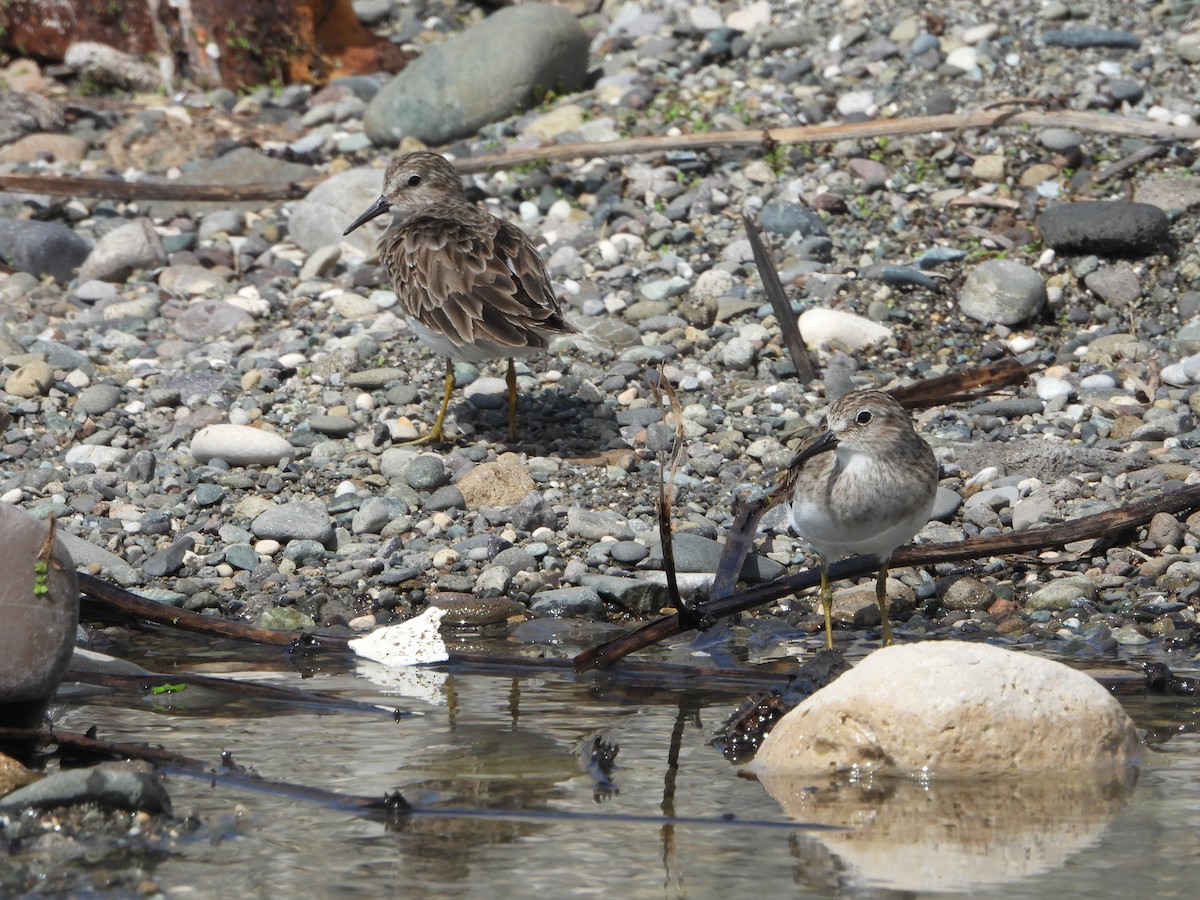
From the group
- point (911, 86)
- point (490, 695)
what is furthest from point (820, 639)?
point (911, 86)

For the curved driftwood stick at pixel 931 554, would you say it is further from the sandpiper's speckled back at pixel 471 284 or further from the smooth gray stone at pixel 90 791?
the sandpiper's speckled back at pixel 471 284

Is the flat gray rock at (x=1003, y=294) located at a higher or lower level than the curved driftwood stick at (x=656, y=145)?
lower

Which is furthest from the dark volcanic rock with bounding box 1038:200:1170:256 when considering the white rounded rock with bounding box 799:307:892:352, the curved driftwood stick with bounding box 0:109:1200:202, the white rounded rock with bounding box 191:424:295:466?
the white rounded rock with bounding box 191:424:295:466

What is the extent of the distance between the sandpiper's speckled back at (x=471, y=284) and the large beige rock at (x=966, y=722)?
367 centimetres

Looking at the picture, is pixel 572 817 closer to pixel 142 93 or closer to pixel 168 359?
pixel 168 359

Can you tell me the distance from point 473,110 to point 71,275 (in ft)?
11.5

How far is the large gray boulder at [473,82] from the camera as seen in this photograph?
42.2ft

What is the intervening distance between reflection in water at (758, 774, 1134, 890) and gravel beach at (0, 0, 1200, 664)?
1694mm

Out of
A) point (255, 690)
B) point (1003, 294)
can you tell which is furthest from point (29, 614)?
point (1003, 294)

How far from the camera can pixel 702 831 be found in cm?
486

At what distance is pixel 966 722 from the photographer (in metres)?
5.22

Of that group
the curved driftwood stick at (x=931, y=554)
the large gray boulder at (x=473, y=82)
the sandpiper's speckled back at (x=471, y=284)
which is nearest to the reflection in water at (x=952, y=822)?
the curved driftwood stick at (x=931, y=554)

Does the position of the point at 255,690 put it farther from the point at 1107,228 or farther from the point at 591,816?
the point at 1107,228

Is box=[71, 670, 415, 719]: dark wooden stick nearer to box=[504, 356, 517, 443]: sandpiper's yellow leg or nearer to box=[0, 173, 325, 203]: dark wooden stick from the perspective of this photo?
box=[504, 356, 517, 443]: sandpiper's yellow leg
